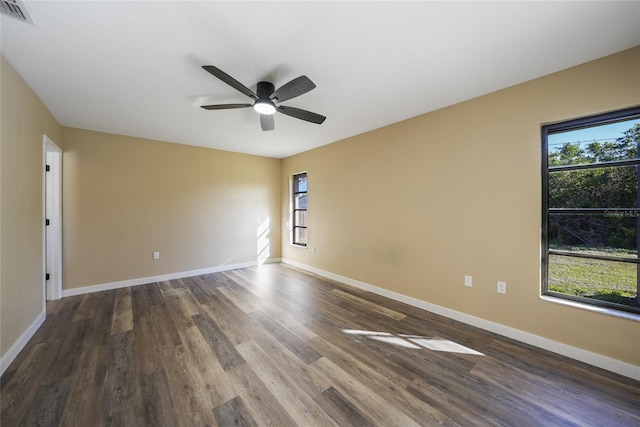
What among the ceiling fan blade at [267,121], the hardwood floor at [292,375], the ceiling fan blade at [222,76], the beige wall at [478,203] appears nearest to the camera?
the hardwood floor at [292,375]

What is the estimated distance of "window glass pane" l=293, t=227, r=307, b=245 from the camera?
538 cm

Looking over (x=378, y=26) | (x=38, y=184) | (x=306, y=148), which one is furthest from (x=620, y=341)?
(x=38, y=184)

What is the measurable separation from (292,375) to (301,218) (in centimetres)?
379

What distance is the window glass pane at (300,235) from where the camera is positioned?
5.38 metres

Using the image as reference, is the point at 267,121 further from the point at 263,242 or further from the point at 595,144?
the point at 263,242

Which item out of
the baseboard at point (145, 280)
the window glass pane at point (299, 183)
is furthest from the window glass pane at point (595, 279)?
the baseboard at point (145, 280)

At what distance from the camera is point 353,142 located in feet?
13.3

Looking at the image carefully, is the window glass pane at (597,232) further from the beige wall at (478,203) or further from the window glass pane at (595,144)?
the window glass pane at (595,144)

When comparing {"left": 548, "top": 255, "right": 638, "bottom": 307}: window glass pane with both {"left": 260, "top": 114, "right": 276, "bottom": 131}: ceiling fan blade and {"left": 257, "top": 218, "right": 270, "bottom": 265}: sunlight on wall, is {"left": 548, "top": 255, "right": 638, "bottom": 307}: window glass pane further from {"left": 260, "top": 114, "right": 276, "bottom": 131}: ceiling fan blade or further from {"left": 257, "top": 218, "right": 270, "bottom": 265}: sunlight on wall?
{"left": 257, "top": 218, "right": 270, "bottom": 265}: sunlight on wall

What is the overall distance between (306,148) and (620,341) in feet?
15.0

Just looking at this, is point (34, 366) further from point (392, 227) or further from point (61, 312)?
point (392, 227)

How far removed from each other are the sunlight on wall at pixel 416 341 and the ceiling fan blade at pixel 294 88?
237 cm

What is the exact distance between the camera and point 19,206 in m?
2.22

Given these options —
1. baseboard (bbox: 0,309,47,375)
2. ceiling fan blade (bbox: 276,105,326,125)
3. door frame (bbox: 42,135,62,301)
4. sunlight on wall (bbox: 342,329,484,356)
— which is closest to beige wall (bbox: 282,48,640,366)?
sunlight on wall (bbox: 342,329,484,356)
